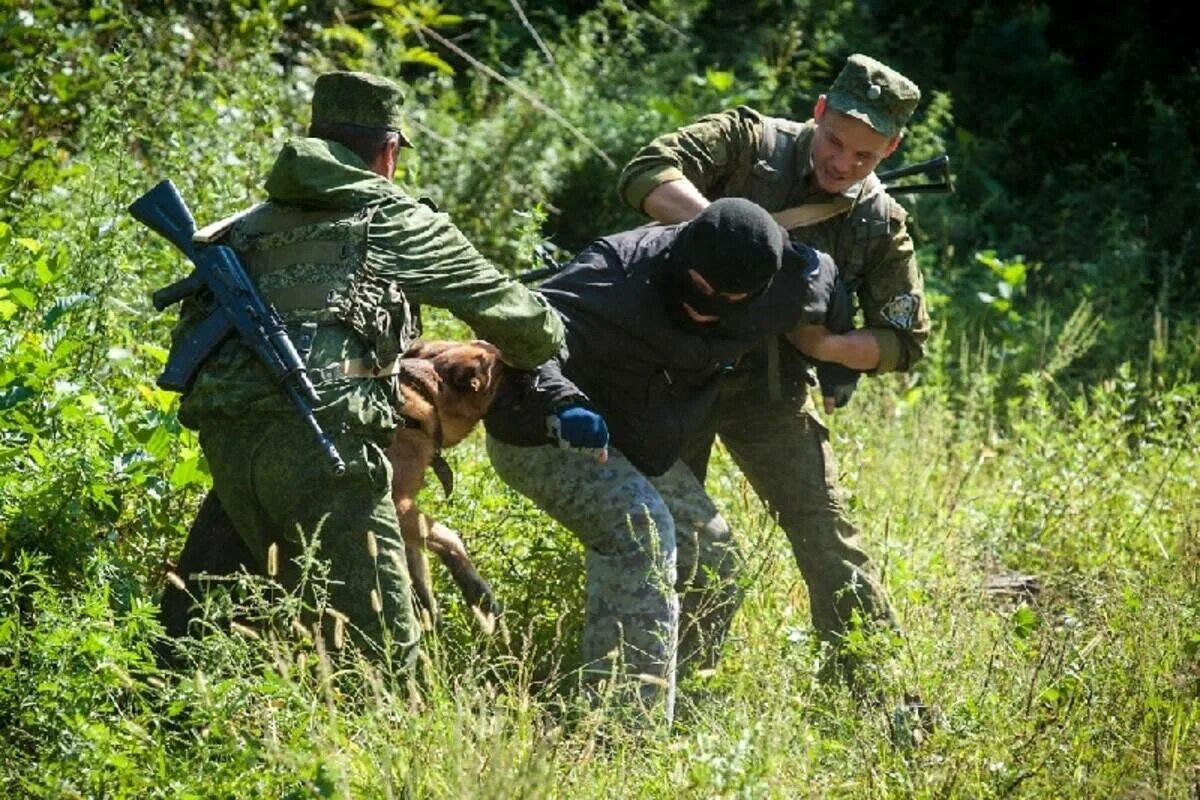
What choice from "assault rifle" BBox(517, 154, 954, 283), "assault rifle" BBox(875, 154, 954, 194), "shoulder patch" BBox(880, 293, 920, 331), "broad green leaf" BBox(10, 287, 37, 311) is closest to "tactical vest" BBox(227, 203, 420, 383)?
"broad green leaf" BBox(10, 287, 37, 311)

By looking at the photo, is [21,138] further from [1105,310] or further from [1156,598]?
[1105,310]

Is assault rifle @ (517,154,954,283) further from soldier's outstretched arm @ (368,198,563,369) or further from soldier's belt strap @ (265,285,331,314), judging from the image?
soldier's belt strap @ (265,285,331,314)

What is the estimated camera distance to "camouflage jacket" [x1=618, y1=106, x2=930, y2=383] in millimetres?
5621

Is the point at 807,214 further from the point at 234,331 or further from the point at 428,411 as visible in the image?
the point at 234,331

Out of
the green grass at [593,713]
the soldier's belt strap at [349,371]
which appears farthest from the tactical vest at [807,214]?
the soldier's belt strap at [349,371]

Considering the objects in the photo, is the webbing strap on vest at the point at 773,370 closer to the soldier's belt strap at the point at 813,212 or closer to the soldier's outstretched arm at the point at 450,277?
the soldier's belt strap at the point at 813,212

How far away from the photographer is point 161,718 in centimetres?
420

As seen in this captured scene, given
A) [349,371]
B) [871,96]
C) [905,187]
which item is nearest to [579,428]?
[349,371]

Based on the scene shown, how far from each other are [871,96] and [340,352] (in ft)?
6.67

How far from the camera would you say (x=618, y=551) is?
194 inches

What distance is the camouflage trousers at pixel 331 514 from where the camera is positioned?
446 cm

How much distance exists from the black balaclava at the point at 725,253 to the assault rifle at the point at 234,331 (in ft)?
3.85

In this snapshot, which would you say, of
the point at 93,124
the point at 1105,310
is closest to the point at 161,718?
the point at 93,124

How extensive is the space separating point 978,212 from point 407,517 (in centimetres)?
696
